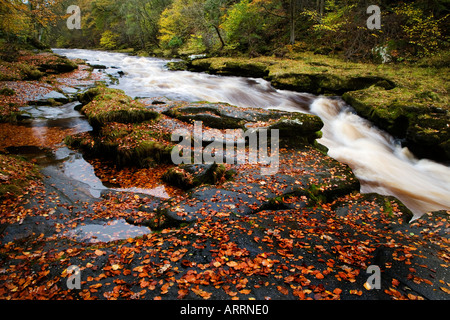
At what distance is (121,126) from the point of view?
8.88 metres

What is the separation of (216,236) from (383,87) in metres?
13.9

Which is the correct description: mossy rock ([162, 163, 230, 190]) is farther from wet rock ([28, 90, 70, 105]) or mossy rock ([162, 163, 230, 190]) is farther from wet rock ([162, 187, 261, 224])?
wet rock ([28, 90, 70, 105])

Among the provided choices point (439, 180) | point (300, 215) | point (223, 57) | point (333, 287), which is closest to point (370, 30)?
point (223, 57)

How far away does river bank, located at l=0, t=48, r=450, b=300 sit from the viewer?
10.7ft

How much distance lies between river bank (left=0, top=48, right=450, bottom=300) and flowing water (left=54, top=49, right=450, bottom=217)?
6.93 ft

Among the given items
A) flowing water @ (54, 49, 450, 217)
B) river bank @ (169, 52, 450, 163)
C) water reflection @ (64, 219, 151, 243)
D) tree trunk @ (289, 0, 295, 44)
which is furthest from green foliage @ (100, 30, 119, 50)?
water reflection @ (64, 219, 151, 243)

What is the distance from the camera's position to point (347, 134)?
11531 mm

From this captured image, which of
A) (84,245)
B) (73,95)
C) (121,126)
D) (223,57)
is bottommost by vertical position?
(84,245)

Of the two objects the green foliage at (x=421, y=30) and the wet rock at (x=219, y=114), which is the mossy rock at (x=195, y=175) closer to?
the wet rock at (x=219, y=114)

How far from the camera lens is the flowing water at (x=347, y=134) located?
791 centimetres

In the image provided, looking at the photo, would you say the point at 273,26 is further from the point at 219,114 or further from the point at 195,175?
the point at 195,175

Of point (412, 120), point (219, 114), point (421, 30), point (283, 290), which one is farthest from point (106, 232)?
point (421, 30)
